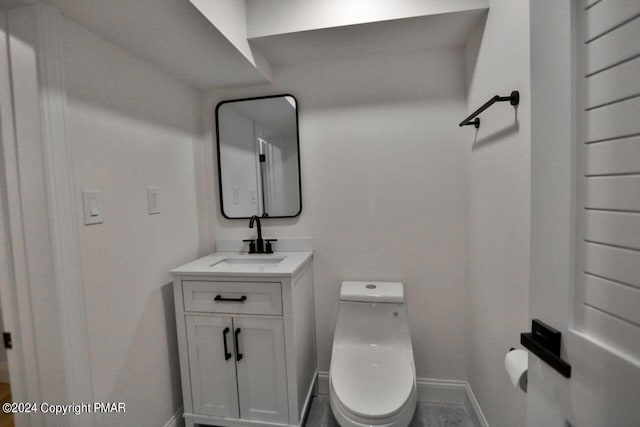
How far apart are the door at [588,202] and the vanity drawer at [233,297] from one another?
1.06 m

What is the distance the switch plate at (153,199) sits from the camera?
1480mm

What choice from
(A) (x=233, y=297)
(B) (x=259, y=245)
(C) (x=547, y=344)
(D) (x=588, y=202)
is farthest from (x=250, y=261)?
(D) (x=588, y=202)

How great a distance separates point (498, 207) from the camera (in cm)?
129

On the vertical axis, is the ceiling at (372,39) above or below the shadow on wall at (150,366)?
above

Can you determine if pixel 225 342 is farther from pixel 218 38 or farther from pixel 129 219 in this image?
pixel 218 38

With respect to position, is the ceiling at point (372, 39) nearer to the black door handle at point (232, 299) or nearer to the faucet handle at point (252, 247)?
the faucet handle at point (252, 247)

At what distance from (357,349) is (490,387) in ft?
2.12

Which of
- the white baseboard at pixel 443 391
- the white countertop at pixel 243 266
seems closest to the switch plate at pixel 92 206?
the white countertop at pixel 243 266

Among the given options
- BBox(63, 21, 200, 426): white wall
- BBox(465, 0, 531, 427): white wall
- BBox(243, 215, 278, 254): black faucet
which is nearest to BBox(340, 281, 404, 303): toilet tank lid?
BBox(465, 0, 531, 427): white wall

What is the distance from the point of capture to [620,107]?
457mm

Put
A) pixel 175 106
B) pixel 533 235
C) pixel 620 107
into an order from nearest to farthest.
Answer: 1. pixel 620 107
2. pixel 533 235
3. pixel 175 106

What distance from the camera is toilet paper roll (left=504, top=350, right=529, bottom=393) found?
0.91 meters

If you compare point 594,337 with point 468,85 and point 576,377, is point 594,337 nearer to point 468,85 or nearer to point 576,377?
point 576,377

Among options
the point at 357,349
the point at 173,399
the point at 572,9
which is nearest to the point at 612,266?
the point at 572,9
